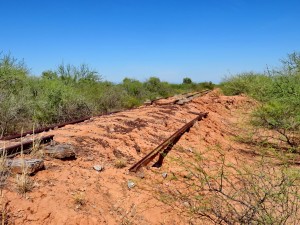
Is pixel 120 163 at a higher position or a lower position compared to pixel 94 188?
higher

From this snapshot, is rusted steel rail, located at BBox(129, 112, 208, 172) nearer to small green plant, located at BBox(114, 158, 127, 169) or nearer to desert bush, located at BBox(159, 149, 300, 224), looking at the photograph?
small green plant, located at BBox(114, 158, 127, 169)

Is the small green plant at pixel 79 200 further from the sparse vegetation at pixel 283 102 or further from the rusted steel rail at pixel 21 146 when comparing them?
the sparse vegetation at pixel 283 102

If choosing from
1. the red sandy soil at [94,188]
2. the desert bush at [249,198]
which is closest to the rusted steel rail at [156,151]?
the red sandy soil at [94,188]

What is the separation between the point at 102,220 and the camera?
17.5 feet

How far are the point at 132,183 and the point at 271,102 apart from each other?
808 centimetres

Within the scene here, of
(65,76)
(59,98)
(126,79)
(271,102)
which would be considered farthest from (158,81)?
(271,102)

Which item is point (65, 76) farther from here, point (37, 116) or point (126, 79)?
point (126, 79)

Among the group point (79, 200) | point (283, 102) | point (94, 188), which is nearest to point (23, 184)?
point (79, 200)

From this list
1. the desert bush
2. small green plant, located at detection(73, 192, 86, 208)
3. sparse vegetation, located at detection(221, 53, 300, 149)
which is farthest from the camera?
sparse vegetation, located at detection(221, 53, 300, 149)

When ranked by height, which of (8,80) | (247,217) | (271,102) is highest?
(8,80)

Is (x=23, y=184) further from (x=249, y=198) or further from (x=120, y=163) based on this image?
(x=249, y=198)

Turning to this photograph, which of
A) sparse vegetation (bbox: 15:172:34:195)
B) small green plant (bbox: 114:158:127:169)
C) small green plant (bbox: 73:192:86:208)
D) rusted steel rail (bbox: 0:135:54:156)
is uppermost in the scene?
rusted steel rail (bbox: 0:135:54:156)

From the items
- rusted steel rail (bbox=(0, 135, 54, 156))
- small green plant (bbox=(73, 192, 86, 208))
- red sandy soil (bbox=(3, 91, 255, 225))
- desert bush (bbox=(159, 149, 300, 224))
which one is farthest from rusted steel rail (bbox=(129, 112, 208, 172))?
rusted steel rail (bbox=(0, 135, 54, 156))

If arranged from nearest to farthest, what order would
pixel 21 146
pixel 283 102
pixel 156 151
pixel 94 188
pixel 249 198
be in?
1. pixel 249 198
2. pixel 94 188
3. pixel 21 146
4. pixel 156 151
5. pixel 283 102
